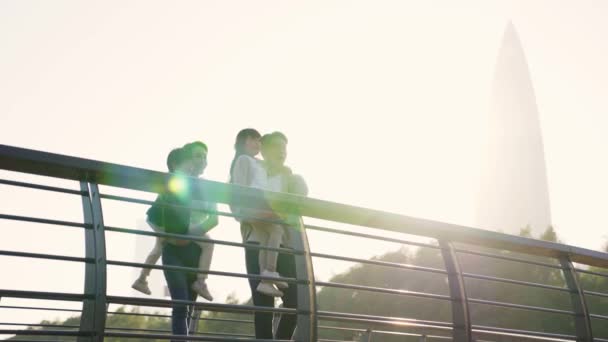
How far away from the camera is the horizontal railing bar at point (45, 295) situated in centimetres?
257

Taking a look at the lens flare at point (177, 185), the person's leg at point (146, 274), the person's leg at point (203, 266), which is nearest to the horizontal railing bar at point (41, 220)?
the lens flare at point (177, 185)

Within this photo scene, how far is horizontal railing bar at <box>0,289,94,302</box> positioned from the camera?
2.57 metres

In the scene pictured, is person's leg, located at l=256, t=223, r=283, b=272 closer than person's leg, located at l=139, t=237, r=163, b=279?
Yes

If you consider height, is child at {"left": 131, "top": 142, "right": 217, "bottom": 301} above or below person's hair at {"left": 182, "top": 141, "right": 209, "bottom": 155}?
below

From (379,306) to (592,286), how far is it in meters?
13.1

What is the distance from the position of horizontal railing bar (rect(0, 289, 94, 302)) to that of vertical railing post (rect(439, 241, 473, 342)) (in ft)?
7.19

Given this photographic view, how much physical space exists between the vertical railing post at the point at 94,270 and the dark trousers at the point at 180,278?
171 centimetres

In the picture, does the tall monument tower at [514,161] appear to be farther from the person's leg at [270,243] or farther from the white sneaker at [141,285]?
the white sneaker at [141,285]

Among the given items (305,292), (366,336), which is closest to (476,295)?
(366,336)

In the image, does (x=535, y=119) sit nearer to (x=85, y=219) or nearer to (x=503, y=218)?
(x=503, y=218)

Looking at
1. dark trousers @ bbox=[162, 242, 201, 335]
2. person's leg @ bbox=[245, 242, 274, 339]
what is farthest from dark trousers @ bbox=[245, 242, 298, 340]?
dark trousers @ bbox=[162, 242, 201, 335]

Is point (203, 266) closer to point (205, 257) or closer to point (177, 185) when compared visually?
point (205, 257)

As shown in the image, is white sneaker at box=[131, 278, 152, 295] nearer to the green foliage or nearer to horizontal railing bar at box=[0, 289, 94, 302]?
horizontal railing bar at box=[0, 289, 94, 302]

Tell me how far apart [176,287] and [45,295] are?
204cm
